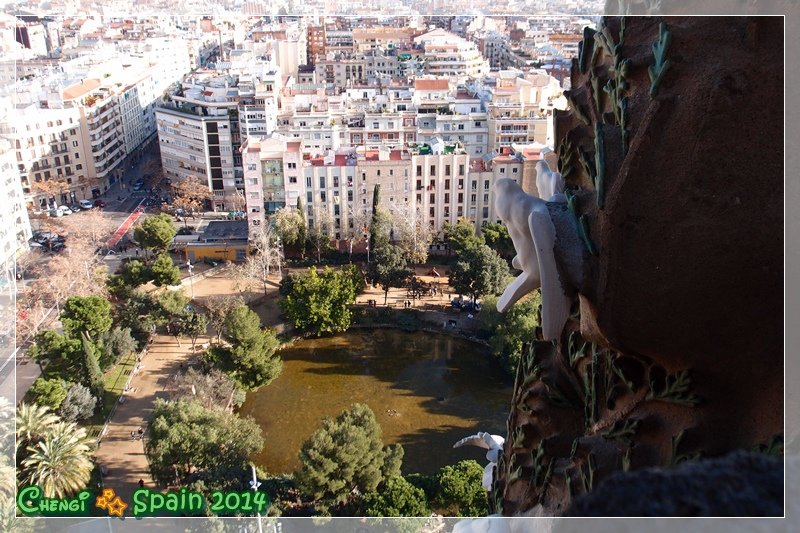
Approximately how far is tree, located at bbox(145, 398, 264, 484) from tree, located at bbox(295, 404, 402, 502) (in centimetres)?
121

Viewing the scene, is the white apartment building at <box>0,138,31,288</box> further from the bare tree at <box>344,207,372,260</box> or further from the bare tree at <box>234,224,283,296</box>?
the bare tree at <box>344,207,372,260</box>

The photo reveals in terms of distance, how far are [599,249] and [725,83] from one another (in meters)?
0.70

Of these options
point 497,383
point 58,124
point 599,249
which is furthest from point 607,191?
point 58,124

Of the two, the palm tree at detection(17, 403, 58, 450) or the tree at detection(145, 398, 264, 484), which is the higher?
the palm tree at detection(17, 403, 58, 450)

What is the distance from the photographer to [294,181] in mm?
19578

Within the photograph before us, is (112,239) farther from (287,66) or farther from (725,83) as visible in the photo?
(725,83)

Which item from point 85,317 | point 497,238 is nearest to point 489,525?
point 85,317

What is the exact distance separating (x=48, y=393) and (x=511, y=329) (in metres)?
8.63

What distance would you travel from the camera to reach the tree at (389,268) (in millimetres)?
17141

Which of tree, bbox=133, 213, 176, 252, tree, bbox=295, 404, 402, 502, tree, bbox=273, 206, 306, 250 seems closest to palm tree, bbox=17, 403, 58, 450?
tree, bbox=295, 404, 402, 502

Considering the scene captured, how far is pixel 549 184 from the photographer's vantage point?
3150mm

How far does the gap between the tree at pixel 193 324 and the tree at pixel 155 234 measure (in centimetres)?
465

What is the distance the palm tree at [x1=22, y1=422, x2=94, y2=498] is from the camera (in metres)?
9.31

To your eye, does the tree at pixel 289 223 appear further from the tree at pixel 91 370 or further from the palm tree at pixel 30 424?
the palm tree at pixel 30 424
